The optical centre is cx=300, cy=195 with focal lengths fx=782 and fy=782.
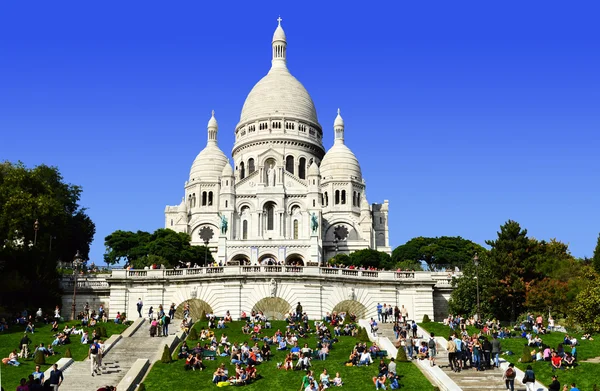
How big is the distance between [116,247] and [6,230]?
35589 millimetres

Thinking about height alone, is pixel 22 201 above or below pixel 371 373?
above

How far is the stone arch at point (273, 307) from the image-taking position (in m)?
45.3

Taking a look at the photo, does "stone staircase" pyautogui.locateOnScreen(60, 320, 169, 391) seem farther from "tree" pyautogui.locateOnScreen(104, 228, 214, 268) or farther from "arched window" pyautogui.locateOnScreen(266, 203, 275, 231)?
"arched window" pyautogui.locateOnScreen(266, 203, 275, 231)

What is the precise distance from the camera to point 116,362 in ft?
106

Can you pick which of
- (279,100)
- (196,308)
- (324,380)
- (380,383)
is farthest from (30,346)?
(279,100)

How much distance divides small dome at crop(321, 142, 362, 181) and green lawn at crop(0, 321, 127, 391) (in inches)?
2909

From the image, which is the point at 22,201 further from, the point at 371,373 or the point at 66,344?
the point at 371,373

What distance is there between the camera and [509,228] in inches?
2013

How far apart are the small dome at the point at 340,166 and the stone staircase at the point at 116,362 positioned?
7685cm

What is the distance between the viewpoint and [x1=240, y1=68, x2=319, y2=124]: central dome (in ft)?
399

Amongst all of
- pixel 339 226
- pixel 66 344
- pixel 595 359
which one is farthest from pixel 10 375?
pixel 339 226

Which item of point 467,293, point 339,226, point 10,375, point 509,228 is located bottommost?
point 10,375

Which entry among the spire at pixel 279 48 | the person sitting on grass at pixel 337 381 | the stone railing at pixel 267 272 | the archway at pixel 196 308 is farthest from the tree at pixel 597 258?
the spire at pixel 279 48

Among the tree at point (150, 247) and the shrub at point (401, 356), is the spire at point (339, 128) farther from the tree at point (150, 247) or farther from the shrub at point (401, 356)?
the shrub at point (401, 356)
